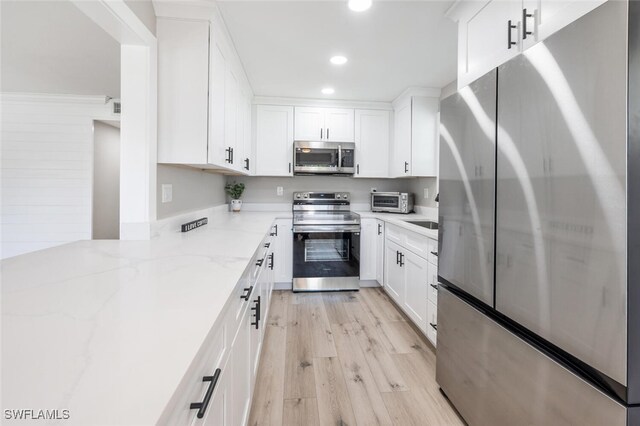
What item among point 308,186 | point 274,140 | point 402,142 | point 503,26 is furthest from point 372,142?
point 503,26

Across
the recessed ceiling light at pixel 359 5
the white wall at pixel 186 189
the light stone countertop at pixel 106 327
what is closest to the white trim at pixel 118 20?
the white wall at pixel 186 189

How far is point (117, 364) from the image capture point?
0.48m

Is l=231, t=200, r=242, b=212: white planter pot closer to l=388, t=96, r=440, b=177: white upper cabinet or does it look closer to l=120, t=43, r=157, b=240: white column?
l=120, t=43, r=157, b=240: white column

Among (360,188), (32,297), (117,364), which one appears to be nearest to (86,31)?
(32,297)

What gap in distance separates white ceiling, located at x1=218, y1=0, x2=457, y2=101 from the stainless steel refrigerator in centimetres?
91

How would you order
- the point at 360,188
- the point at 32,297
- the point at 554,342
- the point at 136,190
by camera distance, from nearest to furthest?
the point at 32,297, the point at 554,342, the point at 136,190, the point at 360,188

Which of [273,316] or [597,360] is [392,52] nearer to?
[597,360]

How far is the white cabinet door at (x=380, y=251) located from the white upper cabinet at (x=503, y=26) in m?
1.86

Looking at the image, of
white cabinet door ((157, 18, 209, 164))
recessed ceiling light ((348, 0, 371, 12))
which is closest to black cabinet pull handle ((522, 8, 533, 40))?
recessed ceiling light ((348, 0, 371, 12))

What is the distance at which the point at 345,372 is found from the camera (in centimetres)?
184

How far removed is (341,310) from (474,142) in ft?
6.72

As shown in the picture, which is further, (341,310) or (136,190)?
(341,310)

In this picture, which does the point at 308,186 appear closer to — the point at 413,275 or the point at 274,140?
the point at 274,140

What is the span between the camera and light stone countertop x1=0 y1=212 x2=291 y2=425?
41cm
